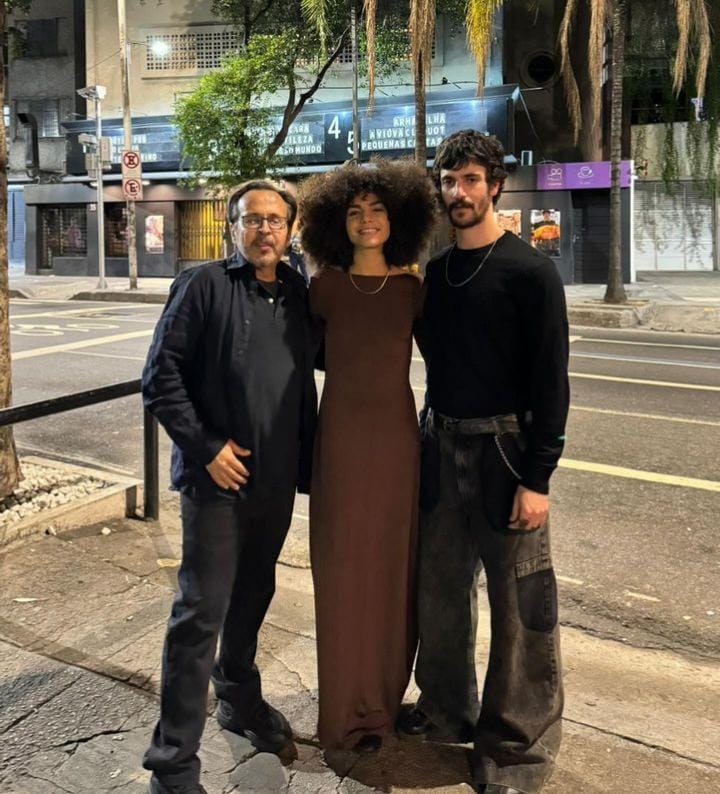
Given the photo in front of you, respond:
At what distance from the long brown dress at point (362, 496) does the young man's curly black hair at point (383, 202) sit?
5.0 inches

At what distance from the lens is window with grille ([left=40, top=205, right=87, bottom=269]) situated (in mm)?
28859

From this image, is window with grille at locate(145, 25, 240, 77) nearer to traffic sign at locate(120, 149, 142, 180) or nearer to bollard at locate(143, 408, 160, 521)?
traffic sign at locate(120, 149, 142, 180)

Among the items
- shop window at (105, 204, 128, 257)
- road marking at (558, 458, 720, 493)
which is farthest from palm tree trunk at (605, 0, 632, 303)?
shop window at (105, 204, 128, 257)

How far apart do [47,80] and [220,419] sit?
32218mm

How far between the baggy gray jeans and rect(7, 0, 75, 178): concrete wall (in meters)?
30.6

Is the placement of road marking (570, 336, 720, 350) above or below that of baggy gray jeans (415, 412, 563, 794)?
above

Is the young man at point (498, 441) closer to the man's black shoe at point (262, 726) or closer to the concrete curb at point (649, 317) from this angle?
the man's black shoe at point (262, 726)

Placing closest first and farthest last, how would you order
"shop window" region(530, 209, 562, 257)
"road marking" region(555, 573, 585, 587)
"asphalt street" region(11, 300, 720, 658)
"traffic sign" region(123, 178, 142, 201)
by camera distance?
"asphalt street" region(11, 300, 720, 658)
"road marking" region(555, 573, 585, 587)
"traffic sign" region(123, 178, 142, 201)
"shop window" region(530, 209, 562, 257)

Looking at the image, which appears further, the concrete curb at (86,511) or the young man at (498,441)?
the concrete curb at (86,511)

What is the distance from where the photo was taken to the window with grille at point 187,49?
26531 millimetres

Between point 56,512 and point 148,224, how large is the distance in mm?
24109

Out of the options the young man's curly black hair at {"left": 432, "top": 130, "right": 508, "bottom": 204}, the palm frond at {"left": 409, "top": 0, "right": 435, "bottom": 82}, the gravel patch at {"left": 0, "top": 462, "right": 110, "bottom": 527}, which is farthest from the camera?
the palm frond at {"left": 409, "top": 0, "right": 435, "bottom": 82}

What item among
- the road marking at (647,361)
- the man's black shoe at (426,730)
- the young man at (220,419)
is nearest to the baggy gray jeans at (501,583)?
the man's black shoe at (426,730)

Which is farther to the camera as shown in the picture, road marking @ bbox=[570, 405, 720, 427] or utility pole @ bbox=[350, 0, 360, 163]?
utility pole @ bbox=[350, 0, 360, 163]
